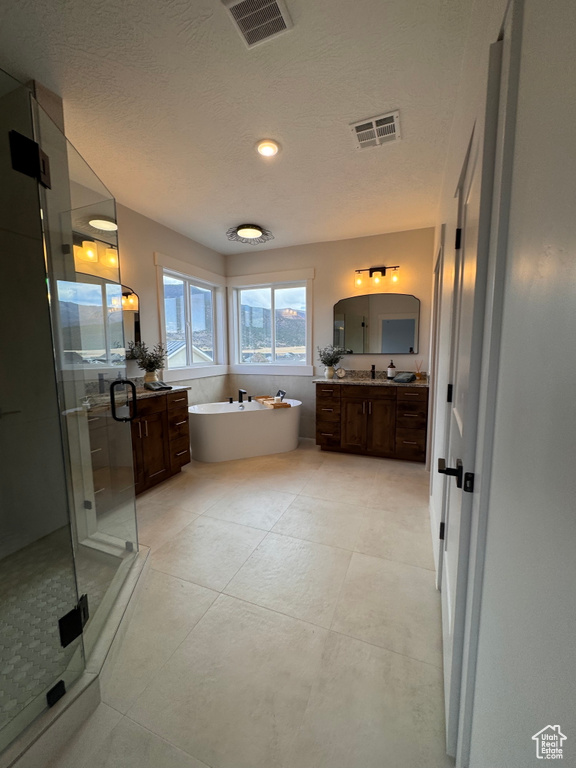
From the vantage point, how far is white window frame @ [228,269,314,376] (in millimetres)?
4352

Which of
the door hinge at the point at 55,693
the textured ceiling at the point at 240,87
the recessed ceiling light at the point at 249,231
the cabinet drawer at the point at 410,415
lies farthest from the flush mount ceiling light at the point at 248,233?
the door hinge at the point at 55,693

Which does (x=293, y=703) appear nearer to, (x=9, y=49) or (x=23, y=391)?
(x=23, y=391)

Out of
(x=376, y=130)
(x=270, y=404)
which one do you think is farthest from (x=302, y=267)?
(x=376, y=130)

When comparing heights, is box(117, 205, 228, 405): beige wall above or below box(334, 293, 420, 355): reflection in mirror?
above

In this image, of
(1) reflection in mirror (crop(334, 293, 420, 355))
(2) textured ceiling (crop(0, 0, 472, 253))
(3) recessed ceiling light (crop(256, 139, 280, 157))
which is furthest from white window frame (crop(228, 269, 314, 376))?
(3) recessed ceiling light (crop(256, 139, 280, 157))

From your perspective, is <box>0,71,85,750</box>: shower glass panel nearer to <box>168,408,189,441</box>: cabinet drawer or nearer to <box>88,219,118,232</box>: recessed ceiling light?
<box>88,219,118,232</box>: recessed ceiling light

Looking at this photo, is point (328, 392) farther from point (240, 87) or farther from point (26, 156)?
point (26, 156)

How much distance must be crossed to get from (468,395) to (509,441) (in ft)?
1.08

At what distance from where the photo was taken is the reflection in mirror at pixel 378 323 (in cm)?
393

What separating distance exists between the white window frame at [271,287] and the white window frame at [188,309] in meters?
0.13

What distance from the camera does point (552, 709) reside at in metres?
0.38

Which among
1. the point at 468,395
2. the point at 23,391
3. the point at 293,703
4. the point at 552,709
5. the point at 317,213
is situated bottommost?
the point at 293,703

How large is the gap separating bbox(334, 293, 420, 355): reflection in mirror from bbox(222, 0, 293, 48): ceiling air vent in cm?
290

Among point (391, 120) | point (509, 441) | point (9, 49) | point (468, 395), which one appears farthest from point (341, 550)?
point (9, 49)
